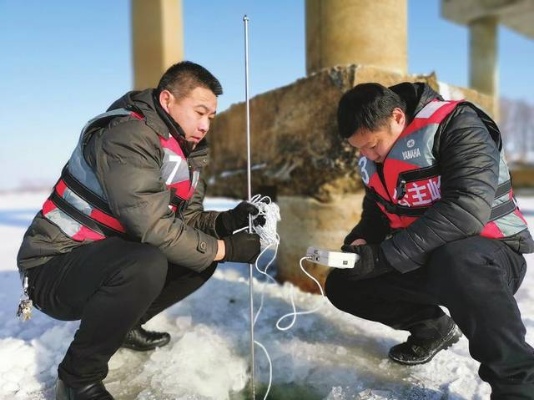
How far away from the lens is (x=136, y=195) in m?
1.66

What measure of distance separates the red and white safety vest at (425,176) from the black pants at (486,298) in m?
0.12

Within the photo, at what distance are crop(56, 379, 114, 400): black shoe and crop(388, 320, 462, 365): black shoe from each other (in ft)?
4.40

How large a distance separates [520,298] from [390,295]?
142 centimetres

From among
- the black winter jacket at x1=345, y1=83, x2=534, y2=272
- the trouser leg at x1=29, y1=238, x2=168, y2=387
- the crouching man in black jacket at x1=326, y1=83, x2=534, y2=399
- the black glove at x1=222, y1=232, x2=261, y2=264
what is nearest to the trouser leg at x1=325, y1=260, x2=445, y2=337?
the crouching man in black jacket at x1=326, y1=83, x2=534, y2=399

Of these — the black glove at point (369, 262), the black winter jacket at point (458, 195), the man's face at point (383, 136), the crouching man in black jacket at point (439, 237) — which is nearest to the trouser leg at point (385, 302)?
the crouching man in black jacket at point (439, 237)

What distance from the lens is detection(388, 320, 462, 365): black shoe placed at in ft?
6.77

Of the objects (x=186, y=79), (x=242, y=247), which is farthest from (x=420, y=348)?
(x=186, y=79)

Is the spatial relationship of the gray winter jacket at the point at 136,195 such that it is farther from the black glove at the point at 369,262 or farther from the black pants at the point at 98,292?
the black glove at the point at 369,262

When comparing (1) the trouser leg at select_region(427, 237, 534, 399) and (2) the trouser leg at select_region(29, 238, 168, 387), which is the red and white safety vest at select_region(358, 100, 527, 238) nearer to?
(1) the trouser leg at select_region(427, 237, 534, 399)

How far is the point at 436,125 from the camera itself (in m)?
1.75

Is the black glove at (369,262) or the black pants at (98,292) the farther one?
the black glove at (369,262)

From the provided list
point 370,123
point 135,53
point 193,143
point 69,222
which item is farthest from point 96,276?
point 135,53

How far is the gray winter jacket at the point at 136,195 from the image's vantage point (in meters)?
1.68

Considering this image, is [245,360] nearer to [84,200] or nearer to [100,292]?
[100,292]
